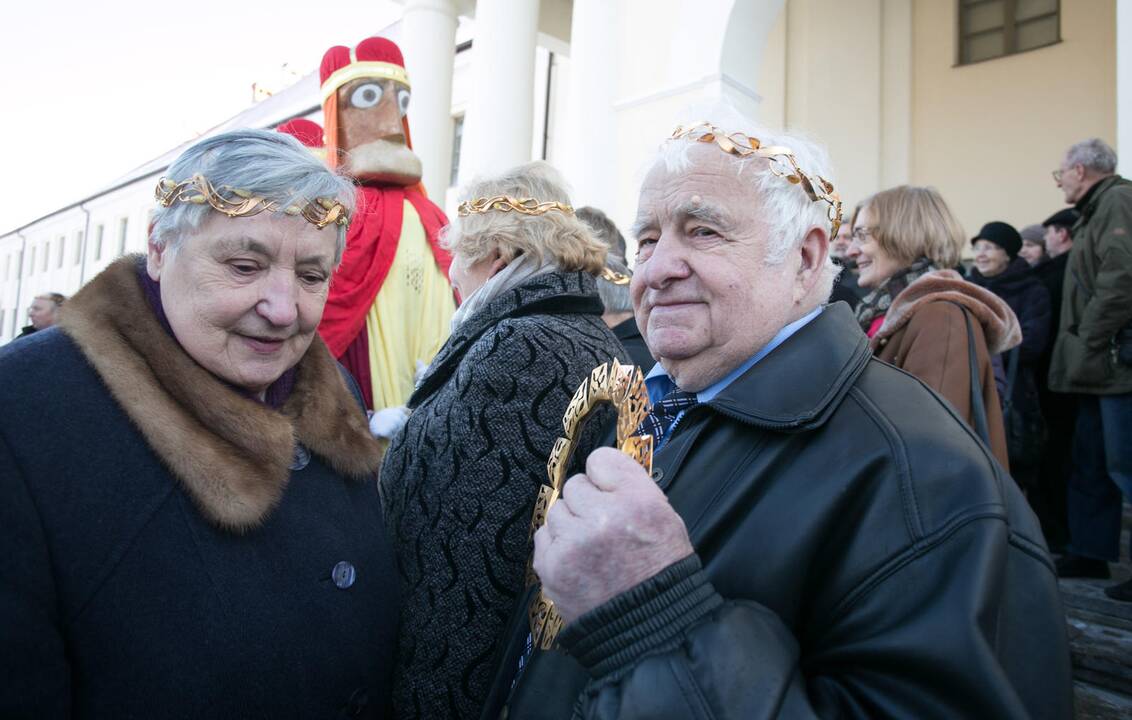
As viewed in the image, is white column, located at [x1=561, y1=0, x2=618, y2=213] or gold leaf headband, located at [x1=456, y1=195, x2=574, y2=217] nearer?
gold leaf headband, located at [x1=456, y1=195, x2=574, y2=217]

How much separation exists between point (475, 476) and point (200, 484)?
0.60 meters

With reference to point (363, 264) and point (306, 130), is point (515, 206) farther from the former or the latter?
point (363, 264)

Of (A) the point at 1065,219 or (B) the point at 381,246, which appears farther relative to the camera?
(A) the point at 1065,219

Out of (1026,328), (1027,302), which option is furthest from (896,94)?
(1026,328)

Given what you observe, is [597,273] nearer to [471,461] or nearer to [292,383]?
[471,461]

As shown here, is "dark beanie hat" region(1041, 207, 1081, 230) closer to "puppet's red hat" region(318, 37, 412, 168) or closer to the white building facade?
the white building facade

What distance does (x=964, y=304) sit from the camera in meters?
2.70

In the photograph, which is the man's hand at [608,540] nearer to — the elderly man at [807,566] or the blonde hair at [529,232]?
the elderly man at [807,566]

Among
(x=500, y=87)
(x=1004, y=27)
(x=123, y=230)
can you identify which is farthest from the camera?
(x=123, y=230)

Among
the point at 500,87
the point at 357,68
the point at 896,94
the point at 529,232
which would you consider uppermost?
the point at 896,94

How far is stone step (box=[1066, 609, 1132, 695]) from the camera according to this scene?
2.89m

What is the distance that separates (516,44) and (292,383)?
722 centimetres

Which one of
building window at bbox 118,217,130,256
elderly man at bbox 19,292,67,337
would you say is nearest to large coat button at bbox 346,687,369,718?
elderly man at bbox 19,292,67,337

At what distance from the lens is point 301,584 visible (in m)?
1.40
